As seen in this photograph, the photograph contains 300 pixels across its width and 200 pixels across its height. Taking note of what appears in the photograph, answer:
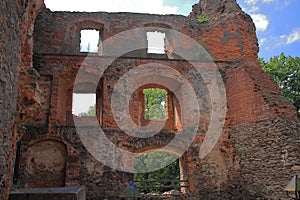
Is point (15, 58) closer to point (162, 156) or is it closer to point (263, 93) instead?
point (263, 93)

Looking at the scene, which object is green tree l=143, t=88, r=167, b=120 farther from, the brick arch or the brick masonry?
the brick masonry

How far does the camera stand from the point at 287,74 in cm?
1579

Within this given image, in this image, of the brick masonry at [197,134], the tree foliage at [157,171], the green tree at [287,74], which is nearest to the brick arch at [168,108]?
the brick masonry at [197,134]

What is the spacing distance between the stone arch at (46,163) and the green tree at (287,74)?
11.8m

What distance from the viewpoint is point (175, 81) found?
10.9m

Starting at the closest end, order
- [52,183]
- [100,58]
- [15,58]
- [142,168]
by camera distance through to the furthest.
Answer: [15,58]
[52,183]
[100,58]
[142,168]

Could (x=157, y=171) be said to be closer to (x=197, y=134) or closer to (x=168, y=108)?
(x=168, y=108)

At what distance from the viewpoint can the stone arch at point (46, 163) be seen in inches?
340

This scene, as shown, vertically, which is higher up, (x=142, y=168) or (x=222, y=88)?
(x=222, y=88)

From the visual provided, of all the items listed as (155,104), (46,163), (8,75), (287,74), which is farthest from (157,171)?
(8,75)

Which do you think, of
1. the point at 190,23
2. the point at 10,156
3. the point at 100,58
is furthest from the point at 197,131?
the point at 10,156

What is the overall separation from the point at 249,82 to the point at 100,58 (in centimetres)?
515

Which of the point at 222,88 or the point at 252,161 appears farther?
the point at 222,88

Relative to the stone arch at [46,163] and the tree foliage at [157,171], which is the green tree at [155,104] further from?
the stone arch at [46,163]
